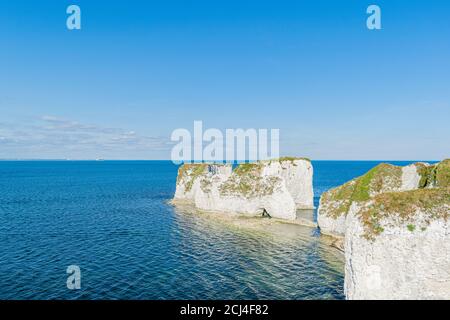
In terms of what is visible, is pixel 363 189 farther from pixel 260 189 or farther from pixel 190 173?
pixel 190 173

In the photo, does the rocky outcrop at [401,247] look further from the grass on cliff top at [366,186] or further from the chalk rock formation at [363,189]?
the grass on cliff top at [366,186]

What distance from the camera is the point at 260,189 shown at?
223ft

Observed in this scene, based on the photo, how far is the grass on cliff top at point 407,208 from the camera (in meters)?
23.7

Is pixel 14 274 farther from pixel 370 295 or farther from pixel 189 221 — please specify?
pixel 370 295

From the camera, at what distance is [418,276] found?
2331 cm

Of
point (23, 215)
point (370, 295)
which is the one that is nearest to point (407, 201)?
point (370, 295)

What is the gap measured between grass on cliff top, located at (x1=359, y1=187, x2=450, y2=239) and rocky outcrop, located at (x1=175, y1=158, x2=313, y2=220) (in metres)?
40.5

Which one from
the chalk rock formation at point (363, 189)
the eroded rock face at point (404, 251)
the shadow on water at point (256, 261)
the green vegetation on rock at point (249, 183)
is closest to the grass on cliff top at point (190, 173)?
the green vegetation on rock at point (249, 183)

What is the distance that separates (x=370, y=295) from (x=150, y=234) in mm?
38681

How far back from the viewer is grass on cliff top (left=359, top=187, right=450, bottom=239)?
77.9 ft

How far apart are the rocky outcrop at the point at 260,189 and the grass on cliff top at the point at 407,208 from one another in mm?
40494

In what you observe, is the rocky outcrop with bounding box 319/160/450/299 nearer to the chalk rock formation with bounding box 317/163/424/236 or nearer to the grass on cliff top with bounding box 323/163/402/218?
the chalk rock formation with bounding box 317/163/424/236

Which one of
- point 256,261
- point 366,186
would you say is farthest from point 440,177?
point 256,261
